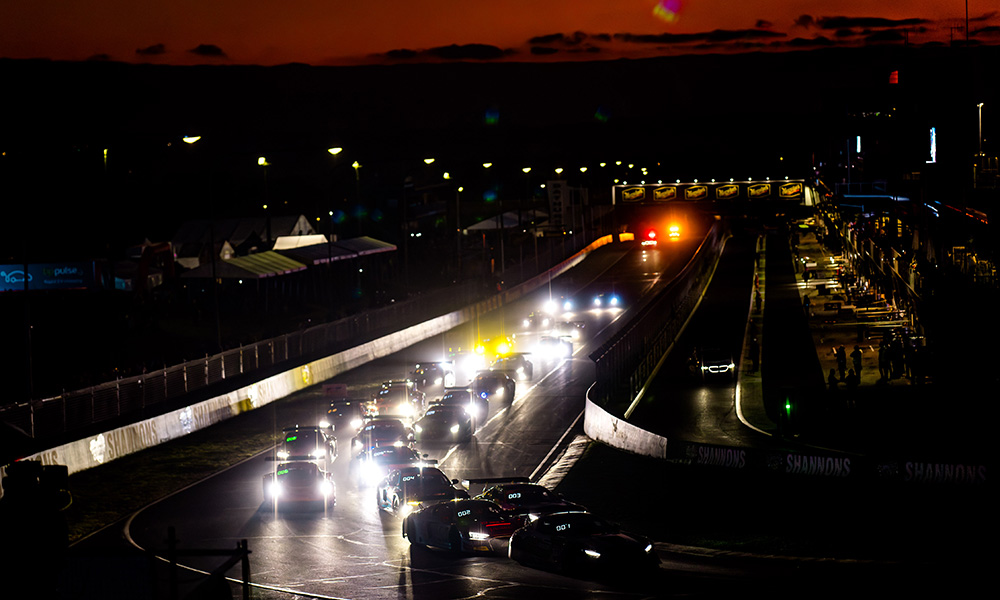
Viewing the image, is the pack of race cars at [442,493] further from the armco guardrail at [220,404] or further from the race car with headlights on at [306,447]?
the armco guardrail at [220,404]

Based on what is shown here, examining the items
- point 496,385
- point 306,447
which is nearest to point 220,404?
point 306,447

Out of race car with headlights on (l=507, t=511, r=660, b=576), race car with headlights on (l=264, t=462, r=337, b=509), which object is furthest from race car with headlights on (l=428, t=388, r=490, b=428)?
race car with headlights on (l=507, t=511, r=660, b=576)

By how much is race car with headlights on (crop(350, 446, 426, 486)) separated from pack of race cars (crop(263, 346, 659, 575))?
0.09 feet

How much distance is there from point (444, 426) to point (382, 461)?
23.2ft

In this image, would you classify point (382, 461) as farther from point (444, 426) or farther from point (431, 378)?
point (431, 378)

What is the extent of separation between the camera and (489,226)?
11938cm

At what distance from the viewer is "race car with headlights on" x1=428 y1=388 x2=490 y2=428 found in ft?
124

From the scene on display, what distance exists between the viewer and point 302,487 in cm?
2503

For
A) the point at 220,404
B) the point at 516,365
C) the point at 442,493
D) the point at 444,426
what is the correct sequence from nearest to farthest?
the point at 442,493 < the point at 444,426 < the point at 220,404 < the point at 516,365

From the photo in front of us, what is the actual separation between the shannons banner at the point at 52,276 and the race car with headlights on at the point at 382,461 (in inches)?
1301

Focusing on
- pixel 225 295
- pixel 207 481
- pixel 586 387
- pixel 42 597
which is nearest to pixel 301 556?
pixel 207 481

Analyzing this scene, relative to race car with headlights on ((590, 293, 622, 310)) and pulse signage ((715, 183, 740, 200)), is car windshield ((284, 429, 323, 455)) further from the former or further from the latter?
pulse signage ((715, 183, 740, 200))

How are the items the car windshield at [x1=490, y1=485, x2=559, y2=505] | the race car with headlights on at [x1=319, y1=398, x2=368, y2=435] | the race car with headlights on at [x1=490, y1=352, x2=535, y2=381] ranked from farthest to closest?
the race car with headlights on at [x1=490, y1=352, x2=535, y2=381] < the race car with headlights on at [x1=319, y1=398, x2=368, y2=435] < the car windshield at [x1=490, y1=485, x2=559, y2=505]

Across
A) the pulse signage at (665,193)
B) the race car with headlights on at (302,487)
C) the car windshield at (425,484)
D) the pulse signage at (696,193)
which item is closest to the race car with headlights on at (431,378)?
the race car with headlights on at (302,487)
